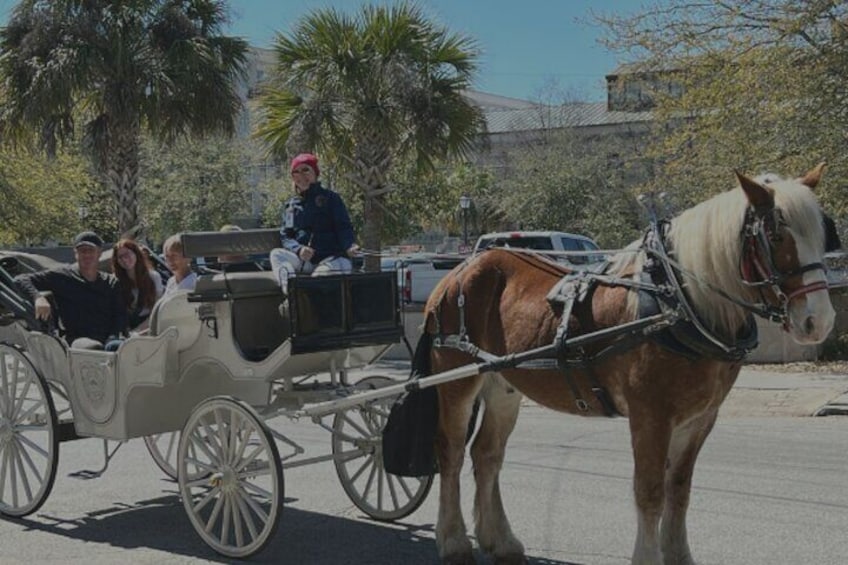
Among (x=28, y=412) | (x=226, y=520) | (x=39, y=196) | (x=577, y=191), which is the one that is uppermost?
(x=577, y=191)

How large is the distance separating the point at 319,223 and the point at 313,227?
54 millimetres

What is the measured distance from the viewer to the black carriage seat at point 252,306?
6191 mm

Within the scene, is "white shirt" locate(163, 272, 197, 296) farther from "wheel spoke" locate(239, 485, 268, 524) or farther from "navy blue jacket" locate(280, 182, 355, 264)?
"wheel spoke" locate(239, 485, 268, 524)

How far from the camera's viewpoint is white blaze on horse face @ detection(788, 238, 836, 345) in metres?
4.05

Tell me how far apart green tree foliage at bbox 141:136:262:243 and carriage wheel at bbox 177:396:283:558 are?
129ft

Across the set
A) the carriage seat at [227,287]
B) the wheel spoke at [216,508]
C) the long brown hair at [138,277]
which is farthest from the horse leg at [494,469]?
the long brown hair at [138,277]

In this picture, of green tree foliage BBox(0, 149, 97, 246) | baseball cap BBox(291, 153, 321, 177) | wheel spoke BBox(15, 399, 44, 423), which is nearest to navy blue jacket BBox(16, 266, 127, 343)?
wheel spoke BBox(15, 399, 44, 423)

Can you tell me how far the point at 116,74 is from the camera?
Result: 1695 centimetres

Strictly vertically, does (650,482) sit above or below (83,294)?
below

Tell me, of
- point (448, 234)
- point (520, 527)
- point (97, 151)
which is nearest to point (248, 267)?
point (520, 527)

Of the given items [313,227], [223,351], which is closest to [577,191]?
[313,227]

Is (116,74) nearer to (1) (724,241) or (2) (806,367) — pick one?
(2) (806,367)

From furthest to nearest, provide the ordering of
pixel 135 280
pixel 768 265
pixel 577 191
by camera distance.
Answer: pixel 577 191 → pixel 135 280 → pixel 768 265

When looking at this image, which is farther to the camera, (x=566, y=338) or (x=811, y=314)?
(x=566, y=338)
